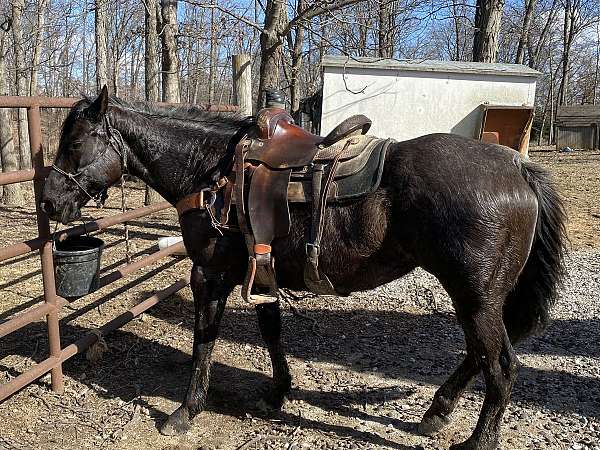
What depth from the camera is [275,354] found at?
10.7ft

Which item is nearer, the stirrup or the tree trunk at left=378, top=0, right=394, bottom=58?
the stirrup

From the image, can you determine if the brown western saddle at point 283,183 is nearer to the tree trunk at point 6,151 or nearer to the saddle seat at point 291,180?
the saddle seat at point 291,180

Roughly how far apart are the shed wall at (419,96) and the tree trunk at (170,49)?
2448mm

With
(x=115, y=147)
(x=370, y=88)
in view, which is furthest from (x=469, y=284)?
(x=370, y=88)

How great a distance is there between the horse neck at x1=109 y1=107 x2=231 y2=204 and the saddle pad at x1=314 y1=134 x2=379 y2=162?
2.08 feet

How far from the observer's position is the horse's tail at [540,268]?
2.55 metres

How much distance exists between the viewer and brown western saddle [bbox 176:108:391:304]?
8.41 ft

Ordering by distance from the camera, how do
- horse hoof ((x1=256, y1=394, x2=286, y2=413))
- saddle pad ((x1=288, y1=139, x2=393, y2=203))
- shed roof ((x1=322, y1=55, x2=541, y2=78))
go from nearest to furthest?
1. saddle pad ((x1=288, y1=139, x2=393, y2=203))
2. horse hoof ((x1=256, y1=394, x2=286, y2=413))
3. shed roof ((x1=322, y1=55, x2=541, y2=78))

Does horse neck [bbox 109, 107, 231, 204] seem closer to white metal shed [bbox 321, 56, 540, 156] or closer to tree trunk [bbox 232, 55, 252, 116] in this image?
tree trunk [bbox 232, 55, 252, 116]

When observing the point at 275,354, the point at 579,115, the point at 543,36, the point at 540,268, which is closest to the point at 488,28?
the point at 540,268

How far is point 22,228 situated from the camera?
825 centimetres

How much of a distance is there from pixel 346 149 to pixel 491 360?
4.18 feet

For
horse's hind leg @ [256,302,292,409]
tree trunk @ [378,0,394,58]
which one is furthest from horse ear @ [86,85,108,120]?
tree trunk @ [378,0,394,58]


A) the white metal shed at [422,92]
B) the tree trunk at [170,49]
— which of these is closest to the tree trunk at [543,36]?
the white metal shed at [422,92]
